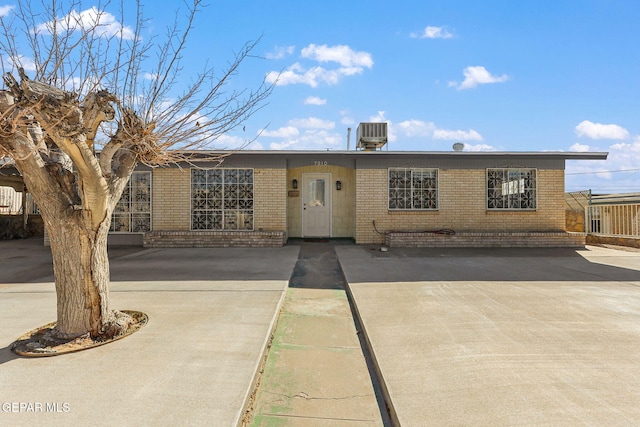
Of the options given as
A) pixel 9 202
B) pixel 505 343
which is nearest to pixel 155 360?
pixel 505 343

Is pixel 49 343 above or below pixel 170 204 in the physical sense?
below

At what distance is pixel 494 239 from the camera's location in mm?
9727

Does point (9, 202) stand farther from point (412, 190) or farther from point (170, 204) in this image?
point (412, 190)

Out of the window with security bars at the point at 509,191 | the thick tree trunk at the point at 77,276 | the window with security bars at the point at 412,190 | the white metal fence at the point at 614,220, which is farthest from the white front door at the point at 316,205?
the white metal fence at the point at 614,220

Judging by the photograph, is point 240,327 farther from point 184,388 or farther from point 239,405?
point 239,405

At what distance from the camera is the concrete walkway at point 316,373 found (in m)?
2.17

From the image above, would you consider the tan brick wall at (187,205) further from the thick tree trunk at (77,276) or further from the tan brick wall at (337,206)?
the thick tree trunk at (77,276)

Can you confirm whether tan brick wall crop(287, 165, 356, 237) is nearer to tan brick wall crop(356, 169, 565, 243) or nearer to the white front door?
the white front door

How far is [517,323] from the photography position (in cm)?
348

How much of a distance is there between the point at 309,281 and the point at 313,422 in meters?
3.64

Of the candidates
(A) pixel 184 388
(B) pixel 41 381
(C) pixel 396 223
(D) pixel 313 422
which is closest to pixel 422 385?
(D) pixel 313 422

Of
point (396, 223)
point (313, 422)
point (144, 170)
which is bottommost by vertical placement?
point (313, 422)

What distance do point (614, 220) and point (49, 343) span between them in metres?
13.8

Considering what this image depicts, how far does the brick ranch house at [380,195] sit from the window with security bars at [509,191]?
0.03 meters
